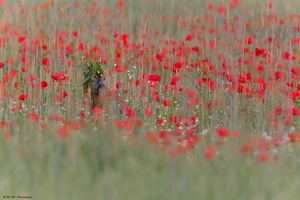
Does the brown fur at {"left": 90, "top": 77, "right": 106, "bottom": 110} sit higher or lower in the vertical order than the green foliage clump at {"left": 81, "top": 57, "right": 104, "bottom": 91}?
lower

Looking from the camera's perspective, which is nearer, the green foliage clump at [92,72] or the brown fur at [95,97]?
the brown fur at [95,97]

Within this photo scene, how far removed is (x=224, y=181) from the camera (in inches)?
108

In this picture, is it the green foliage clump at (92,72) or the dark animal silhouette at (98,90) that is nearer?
the dark animal silhouette at (98,90)

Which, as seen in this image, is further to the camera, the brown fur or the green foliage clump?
the green foliage clump

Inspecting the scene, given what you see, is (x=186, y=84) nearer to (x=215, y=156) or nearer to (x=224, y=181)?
(x=215, y=156)

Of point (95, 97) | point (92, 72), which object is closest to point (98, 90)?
point (95, 97)

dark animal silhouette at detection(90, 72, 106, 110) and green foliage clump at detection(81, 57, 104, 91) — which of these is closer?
dark animal silhouette at detection(90, 72, 106, 110)

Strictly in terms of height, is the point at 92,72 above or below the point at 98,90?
above

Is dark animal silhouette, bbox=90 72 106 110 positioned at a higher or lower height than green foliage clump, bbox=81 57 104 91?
lower

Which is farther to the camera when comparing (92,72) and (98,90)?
(92,72)

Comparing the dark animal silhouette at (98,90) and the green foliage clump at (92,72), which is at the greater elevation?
the green foliage clump at (92,72)

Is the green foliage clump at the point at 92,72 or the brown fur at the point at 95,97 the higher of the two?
the green foliage clump at the point at 92,72

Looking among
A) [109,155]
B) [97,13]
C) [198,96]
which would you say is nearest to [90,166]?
[109,155]

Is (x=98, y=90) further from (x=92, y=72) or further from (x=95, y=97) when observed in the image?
(x=92, y=72)
